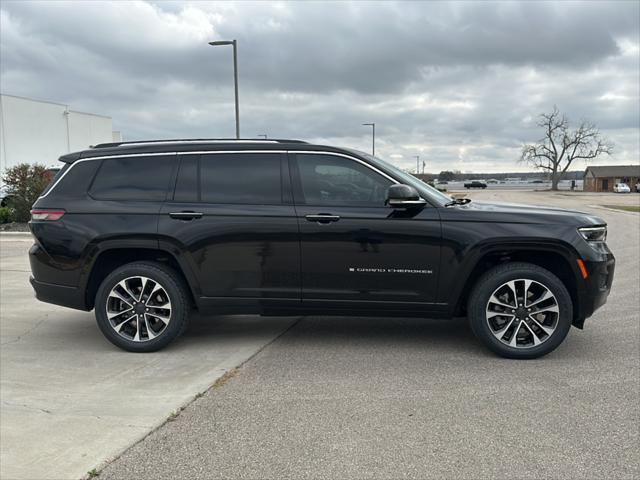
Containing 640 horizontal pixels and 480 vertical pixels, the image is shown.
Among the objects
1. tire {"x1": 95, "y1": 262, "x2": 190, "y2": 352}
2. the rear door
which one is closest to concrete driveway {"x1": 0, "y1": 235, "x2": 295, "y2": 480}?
tire {"x1": 95, "y1": 262, "x2": 190, "y2": 352}

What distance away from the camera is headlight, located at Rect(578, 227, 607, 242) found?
4641mm

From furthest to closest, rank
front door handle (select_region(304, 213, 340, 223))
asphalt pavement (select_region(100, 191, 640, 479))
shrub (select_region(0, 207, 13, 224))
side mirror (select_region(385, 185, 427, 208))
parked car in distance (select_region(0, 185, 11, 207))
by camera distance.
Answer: parked car in distance (select_region(0, 185, 11, 207))
shrub (select_region(0, 207, 13, 224))
front door handle (select_region(304, 213, 340, 223))
side mirror (select_region(385, 185, 427, 208))
asphalt pavement (select_region(100, 191, 640, 479))

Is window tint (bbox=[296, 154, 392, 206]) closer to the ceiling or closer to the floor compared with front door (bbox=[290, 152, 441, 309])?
closer to the ceiling

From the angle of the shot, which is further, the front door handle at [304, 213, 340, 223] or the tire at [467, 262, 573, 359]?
the front door handle at [304, 213, 340, 223]

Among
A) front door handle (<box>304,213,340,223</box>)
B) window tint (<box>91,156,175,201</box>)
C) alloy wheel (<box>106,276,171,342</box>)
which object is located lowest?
alloy wheel (<box>106,276,171,342</box>)

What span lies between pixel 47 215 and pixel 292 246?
7.78ft

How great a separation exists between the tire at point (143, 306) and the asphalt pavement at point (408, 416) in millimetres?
895

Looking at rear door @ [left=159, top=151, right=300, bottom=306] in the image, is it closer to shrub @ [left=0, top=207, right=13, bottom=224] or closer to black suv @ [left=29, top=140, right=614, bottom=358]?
black suv @ [left=29, top=140, right=614, bottom=358]

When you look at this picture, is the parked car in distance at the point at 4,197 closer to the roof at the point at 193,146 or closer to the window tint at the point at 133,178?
the roof at the point at 193,146

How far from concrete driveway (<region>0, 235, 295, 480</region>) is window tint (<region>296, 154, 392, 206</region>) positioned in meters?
1.61

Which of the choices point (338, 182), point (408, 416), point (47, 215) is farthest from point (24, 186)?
point (408, 416)

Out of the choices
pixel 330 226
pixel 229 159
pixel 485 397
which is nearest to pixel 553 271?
pixel 485 397

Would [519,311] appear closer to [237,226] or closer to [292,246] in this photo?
[292,246]

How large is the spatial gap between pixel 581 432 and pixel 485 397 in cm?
70
